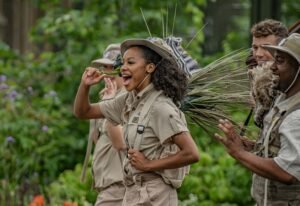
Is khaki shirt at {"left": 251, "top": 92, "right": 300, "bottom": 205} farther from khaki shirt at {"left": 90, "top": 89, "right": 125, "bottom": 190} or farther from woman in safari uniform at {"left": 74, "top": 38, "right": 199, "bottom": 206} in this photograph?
khaki shirt at {"left": 90, "top": 89, "right": 125, "bottom": 190}

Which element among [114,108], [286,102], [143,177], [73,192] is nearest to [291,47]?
[286,102]

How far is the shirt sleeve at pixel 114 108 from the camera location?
664 centimetres

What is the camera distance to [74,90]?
12359 millimetres

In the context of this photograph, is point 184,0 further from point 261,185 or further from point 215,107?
point 261,185

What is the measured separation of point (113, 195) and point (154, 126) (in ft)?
4.25

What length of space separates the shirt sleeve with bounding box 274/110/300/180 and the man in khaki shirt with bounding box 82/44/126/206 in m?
2.09

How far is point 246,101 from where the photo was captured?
22.0 feet

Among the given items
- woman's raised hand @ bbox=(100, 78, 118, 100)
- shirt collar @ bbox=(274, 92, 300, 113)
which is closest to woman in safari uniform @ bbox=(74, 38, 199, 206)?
woman's raised hand @ bbox=(100, 78, 118, 100)

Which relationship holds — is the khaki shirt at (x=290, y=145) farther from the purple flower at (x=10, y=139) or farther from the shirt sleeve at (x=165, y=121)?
the purple flower at (x=10, y=139)

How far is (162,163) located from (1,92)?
19.6ft

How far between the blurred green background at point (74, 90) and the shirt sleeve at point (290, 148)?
13.7 ft

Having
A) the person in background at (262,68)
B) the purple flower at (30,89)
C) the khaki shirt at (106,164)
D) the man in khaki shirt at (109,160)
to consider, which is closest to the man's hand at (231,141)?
the person in background at (262,68)

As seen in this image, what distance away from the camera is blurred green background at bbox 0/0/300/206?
10039 millimetres

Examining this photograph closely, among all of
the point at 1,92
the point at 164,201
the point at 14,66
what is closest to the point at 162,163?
the point at 164,201
